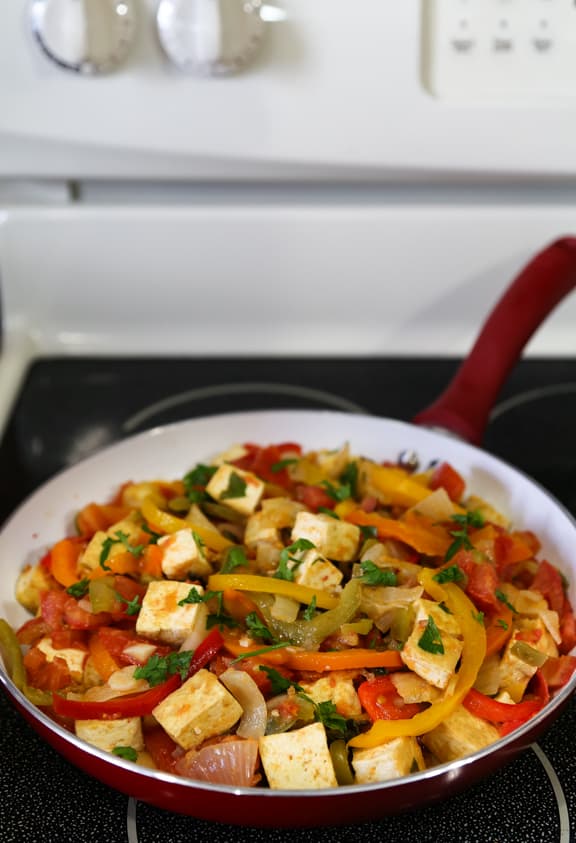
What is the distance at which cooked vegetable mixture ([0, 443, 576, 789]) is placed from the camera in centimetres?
77

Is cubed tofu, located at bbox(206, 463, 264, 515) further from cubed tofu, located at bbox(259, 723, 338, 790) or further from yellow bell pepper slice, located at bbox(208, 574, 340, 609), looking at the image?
cubed tofu, located at bbox(259, 723, 338, 790)

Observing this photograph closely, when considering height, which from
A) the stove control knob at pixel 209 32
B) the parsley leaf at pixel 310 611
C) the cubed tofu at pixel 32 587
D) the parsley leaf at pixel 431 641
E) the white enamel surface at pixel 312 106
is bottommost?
the cubed tofu at pixel 32 587

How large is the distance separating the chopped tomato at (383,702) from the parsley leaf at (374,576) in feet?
0.32

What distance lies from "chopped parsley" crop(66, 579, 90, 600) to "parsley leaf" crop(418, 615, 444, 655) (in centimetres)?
35

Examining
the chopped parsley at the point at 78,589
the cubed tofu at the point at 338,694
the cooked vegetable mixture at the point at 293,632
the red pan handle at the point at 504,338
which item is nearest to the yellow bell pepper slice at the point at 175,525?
the cooked vegetable mixture at the point at 293,632

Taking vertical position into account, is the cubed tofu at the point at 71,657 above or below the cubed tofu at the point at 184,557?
below

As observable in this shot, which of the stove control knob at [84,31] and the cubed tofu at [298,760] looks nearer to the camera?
the cubed tofu at [298,760]

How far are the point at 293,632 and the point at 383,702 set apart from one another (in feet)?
0.34

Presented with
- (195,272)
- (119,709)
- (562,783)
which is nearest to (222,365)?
(195,272)

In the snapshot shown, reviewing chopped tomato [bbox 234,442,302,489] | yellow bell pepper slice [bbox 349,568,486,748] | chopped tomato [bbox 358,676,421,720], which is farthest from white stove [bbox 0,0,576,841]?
chopped tomato [bbox 358,676,421,720]

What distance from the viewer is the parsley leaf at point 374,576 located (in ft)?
2.89

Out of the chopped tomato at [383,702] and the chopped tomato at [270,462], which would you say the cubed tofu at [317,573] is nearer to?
the chopped tomato at [383,702]

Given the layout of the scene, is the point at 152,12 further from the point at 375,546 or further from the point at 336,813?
the point at 336,813

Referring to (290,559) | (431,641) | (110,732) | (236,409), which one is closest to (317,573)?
(290,559)
